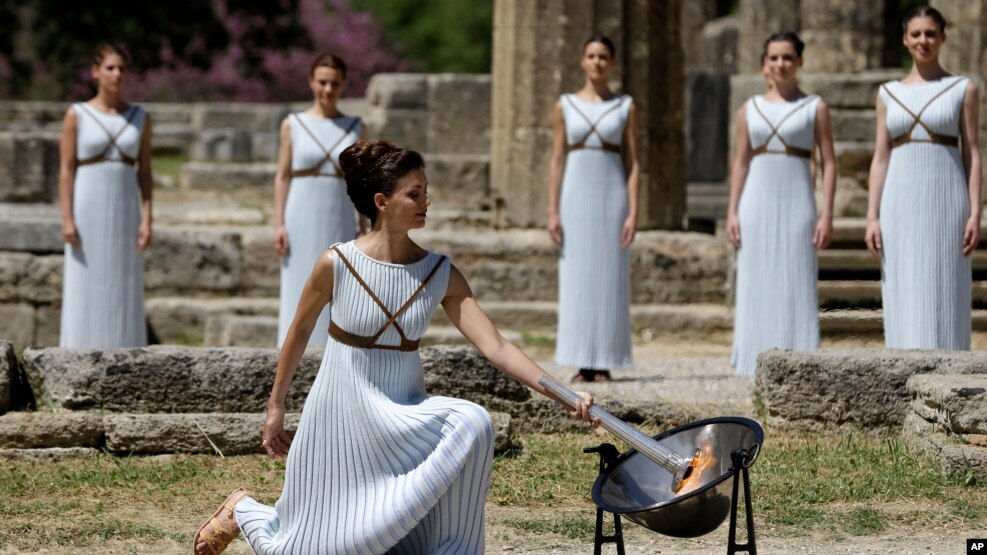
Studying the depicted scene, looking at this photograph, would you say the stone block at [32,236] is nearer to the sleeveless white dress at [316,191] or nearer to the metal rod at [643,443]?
the sleeveless white dress at [316,191]

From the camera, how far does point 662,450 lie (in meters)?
4.63

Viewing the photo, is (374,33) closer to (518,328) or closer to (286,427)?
(518,328)

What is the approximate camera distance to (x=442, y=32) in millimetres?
42219

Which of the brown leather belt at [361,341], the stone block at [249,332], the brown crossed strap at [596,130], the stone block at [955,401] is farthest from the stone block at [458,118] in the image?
the brown leather belt at [361,341]

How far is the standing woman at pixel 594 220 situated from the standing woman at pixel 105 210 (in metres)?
2.35

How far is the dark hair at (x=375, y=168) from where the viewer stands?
4.94 metres

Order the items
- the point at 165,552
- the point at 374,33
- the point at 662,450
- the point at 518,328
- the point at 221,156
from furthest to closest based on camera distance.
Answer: the point at 374,33, the point at 221,156, the point at 518,328, the point at 165,552, the point at 662,450

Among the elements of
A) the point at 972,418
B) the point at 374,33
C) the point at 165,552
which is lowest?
the point at 165,552

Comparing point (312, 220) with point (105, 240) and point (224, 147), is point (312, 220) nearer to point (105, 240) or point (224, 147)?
point (105, 240)

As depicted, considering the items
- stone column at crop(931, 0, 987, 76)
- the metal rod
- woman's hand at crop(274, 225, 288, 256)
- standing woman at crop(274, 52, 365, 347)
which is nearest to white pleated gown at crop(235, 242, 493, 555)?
the metal rod

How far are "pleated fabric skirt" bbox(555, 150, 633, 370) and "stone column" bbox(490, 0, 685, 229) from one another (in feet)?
8.46

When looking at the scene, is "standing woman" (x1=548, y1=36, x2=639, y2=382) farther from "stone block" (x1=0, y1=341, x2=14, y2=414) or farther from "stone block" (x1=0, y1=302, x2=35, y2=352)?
"stone block" (x1=0, y1=302, x2=35, y2=352)

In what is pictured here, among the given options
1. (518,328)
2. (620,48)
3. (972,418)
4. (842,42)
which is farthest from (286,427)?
(842,42)

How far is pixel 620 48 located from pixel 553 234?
111 inches
